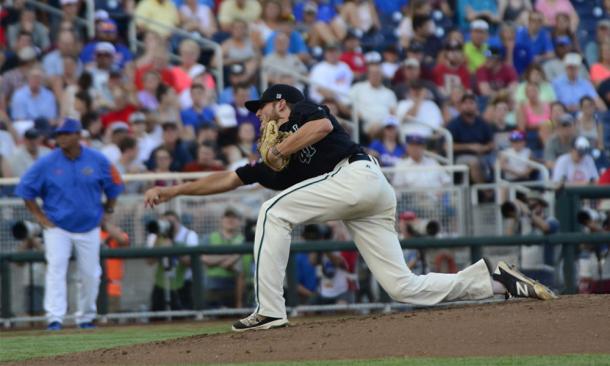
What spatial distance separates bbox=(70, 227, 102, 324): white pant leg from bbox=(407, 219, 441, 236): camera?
3.47m

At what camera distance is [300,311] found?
14.0 metres

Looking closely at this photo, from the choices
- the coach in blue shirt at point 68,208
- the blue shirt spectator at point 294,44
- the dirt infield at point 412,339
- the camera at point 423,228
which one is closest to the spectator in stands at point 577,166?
the camera at point 423,228

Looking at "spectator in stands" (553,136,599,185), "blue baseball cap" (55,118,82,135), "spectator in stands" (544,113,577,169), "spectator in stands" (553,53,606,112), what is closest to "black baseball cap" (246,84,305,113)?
"blue baseball cap" (55,118,82,135)

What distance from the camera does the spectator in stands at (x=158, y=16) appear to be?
17.7 m

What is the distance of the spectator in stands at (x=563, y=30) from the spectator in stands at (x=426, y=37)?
1898 millimetres

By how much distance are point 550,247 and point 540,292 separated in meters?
4.34

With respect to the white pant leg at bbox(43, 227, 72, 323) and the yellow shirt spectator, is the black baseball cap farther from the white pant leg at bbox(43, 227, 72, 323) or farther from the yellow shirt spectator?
the yellow shirt spectator

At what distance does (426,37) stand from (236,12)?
9.09 feet

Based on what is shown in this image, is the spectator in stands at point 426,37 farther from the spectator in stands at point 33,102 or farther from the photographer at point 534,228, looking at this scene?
the spectator in stands at point 33,102

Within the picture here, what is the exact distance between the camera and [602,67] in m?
19.3

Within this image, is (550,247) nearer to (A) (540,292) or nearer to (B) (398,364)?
(A) (540,292)

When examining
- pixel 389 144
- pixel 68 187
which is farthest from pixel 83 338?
pixel 389 144

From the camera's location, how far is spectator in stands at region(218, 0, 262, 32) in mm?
18406

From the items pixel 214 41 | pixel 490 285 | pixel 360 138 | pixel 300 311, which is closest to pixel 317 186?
pixel 490 285
